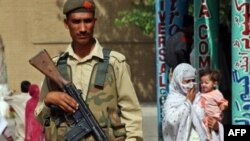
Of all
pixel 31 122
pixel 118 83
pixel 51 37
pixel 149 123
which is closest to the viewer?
pixel 118 83

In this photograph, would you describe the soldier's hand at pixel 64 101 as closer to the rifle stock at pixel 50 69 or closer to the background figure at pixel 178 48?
the rifle stock at pixel 50 69

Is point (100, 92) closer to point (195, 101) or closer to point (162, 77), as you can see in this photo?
point (195, 101)

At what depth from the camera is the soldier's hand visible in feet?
16.7

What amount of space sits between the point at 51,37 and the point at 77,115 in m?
17.4

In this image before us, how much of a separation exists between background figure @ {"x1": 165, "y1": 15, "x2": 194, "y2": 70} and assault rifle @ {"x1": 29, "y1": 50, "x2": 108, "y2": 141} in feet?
15.6

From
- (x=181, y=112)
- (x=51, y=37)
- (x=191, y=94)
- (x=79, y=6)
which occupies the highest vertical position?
(x=79, y=6)

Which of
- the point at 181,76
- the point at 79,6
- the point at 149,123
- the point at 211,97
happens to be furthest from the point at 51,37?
the point at 79,6

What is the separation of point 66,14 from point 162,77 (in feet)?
18.5

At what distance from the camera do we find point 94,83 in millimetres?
5176

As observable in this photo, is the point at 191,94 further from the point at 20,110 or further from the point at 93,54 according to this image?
the point at 20,110

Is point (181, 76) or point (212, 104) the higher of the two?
point (181, 76)

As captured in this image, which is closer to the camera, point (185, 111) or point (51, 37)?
point (185, 111)

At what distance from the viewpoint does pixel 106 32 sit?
2217cm

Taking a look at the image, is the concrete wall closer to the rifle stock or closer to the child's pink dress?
the child's pink dress
